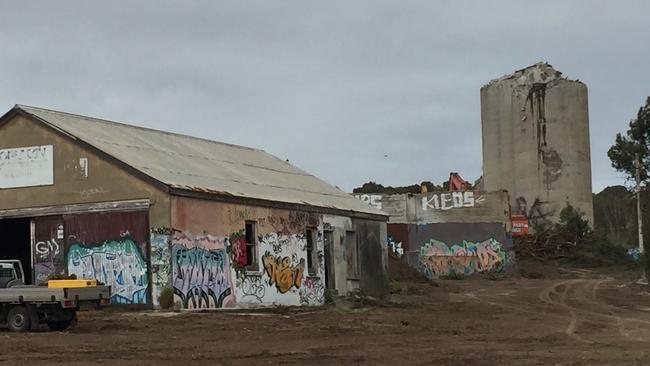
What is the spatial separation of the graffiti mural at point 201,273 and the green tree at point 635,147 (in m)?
38.7

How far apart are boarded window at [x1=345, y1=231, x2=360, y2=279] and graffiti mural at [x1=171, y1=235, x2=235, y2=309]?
8231mm

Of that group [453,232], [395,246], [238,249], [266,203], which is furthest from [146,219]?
[453,232]

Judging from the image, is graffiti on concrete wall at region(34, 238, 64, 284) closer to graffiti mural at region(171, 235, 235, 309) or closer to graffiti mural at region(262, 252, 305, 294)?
graffiti mural at region(171, 235, 235, 309)

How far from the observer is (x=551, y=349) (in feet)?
56.3

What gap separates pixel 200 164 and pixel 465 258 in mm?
31805

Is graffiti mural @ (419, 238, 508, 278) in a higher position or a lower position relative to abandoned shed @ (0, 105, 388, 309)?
lower

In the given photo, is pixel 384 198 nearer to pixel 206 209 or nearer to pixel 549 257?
pixel 549 257

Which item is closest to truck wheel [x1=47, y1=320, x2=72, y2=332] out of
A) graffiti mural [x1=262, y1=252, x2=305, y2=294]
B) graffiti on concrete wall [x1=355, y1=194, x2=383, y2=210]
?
graffiti mural [x1=262, y1=252, x2=305, y2=294]

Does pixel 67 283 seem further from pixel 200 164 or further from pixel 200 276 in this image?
pixel 200 164

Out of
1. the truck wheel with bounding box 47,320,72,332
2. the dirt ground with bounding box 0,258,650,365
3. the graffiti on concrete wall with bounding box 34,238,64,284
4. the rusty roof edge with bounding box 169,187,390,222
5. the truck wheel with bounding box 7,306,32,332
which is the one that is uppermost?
the rusty roof edge with bounding box 169,187,390,222

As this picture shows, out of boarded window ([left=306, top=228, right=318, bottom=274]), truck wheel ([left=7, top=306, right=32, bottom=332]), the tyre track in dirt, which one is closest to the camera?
truck wheel ([left=7, top=306, right=32, bottom=332])

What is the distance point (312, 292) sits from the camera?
3234cm

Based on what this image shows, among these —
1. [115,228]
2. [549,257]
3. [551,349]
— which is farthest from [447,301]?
[549,257]

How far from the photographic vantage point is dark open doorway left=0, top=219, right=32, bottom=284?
30.4 m
